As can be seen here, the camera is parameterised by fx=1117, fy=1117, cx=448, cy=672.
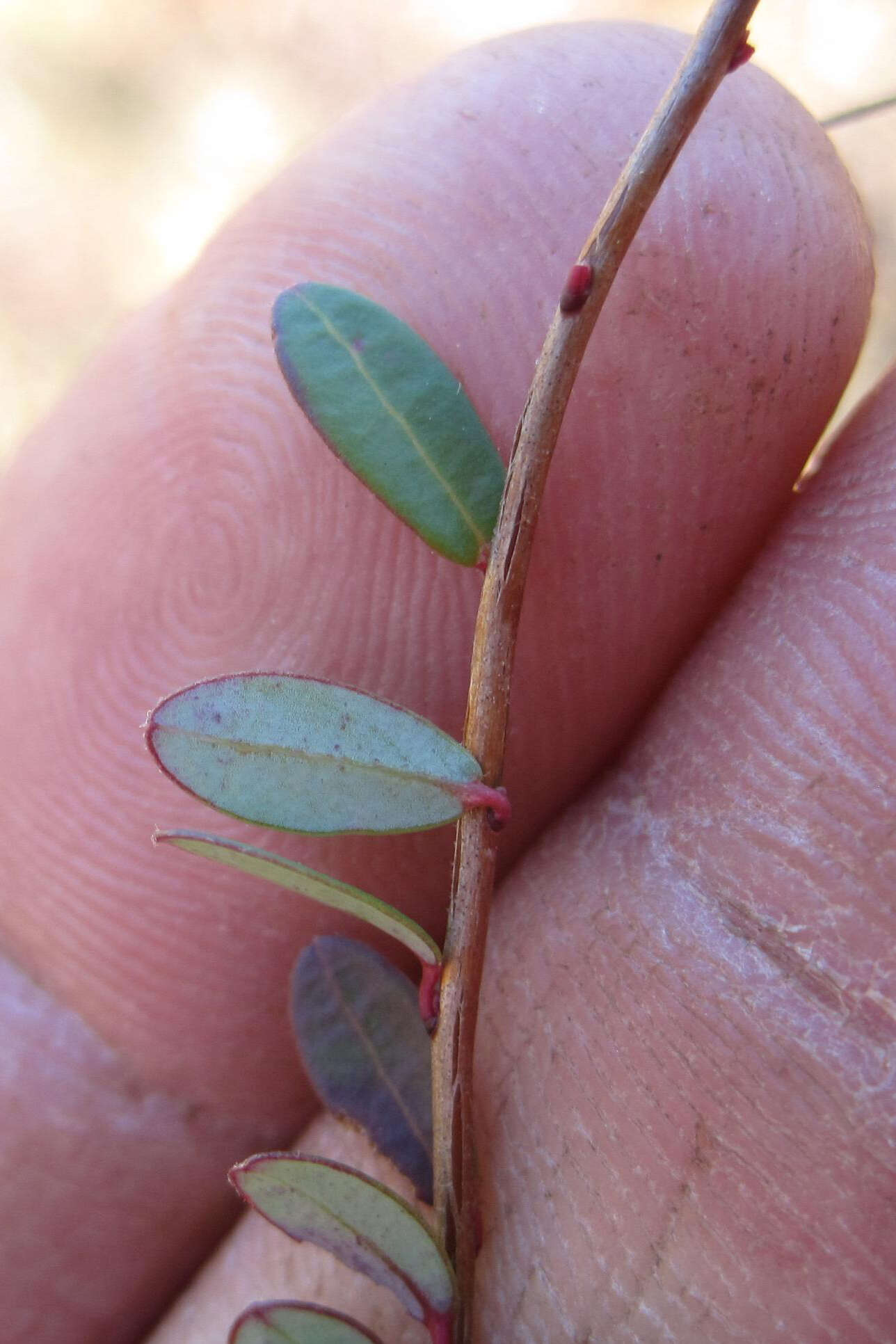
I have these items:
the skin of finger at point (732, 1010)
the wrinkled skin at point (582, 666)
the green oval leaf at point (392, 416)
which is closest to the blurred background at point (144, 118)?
the wrinkled skin at point (582, 666)

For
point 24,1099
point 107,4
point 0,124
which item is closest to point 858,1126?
point 24,1099


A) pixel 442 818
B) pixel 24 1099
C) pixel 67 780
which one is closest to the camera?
pixel 442 818

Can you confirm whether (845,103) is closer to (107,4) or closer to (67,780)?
(107,4)

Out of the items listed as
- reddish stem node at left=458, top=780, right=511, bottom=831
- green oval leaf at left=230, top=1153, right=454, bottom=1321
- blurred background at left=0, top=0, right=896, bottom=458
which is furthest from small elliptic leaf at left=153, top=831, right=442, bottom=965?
blurred background at left=0, top=0, right=896, bottom=458

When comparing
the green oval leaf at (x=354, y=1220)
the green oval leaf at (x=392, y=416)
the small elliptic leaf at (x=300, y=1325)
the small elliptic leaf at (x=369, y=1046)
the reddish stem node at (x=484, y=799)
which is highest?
the green oval leaf at (x=392, y=416)

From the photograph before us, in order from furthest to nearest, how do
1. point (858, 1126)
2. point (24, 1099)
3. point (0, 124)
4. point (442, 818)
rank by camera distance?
point (0, 124) → point (24, 1099) → point (858, 1126) → point (442, 818)

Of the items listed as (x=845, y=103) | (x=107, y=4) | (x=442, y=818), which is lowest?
(x=442, y=818)

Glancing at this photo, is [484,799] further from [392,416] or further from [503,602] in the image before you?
[392,416]

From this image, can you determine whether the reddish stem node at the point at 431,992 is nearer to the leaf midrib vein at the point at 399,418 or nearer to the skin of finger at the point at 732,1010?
the skin of finger at the point at 732,1010
